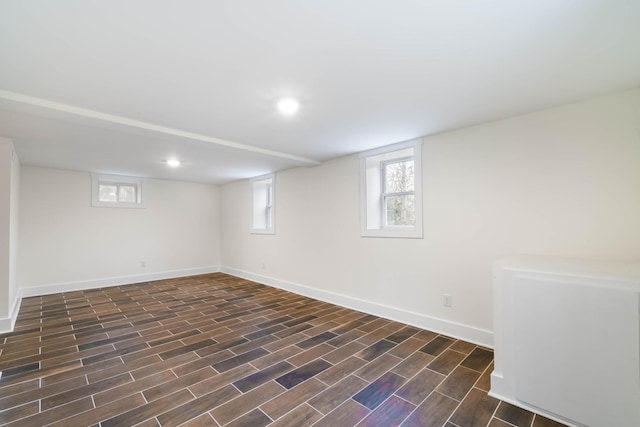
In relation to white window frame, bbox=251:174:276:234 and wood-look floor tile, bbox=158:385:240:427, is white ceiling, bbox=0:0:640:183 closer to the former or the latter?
wood-look floor tile, bbox=158:385:240:427

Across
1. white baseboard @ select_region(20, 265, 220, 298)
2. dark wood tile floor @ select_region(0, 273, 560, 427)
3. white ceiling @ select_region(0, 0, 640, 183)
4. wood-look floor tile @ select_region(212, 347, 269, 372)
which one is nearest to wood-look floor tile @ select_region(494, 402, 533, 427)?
dark wood tile floor @ select_region(0, 273, 560, 427)

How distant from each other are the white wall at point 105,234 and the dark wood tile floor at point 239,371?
1539 millimetres

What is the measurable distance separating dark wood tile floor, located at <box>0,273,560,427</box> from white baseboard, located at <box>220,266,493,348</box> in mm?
101

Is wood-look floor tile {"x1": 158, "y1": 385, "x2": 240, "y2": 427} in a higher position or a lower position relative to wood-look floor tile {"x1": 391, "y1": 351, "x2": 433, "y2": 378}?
higher

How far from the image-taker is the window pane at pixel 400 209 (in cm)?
366

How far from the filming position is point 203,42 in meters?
1.57

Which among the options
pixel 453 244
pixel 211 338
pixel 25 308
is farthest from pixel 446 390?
pixel 25 308

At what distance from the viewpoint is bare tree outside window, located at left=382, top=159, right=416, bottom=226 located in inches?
144

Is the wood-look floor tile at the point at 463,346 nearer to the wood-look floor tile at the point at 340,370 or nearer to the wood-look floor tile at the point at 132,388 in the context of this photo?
the wood-look floor tile at the point at 340,370

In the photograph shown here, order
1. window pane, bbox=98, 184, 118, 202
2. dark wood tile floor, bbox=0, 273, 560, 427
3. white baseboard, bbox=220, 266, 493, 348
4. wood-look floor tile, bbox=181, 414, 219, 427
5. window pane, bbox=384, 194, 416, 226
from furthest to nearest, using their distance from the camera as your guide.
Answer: window pane, bbox=98, 184, 118, 202, window pane, bbox=384, 194, 416, 226, white baseboard, bbox=220, 266, 493, 348, dark wood tile floor, bbox=0, 273, 560, 427, wood-look floor tile, bbox=181, 414, 219, 427

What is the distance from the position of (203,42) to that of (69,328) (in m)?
3.66

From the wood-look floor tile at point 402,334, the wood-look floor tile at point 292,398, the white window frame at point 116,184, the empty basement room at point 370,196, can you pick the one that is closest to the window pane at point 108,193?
the white window frame at point 116,184

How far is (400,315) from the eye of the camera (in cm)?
350

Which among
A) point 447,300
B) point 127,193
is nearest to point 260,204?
point 127,193
